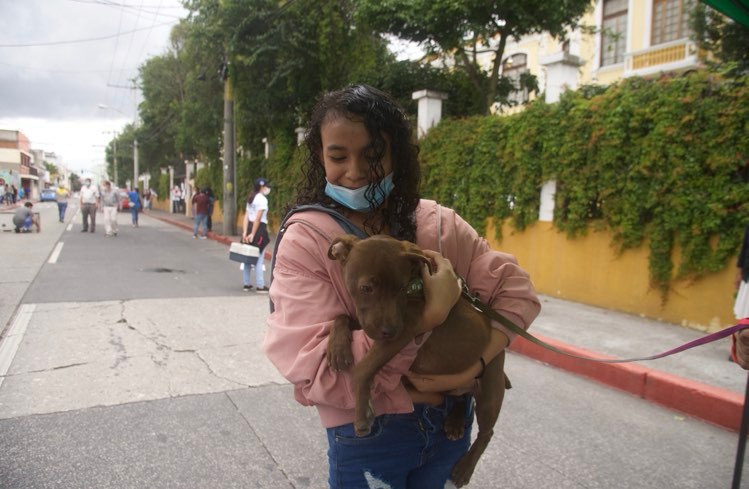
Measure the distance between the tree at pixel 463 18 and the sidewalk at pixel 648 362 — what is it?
5920mm

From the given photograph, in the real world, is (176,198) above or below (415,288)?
below

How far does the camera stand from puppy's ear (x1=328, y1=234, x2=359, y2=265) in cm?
121

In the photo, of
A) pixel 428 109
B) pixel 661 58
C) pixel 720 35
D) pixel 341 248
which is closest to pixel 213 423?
pixel 341 248

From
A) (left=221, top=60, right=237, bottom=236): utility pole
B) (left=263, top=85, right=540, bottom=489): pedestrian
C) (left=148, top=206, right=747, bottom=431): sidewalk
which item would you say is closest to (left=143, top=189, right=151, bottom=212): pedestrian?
(left=221, top=60, right=237, bottom=236): utility pole

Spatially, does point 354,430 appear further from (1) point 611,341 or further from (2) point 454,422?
(1) point 611,341

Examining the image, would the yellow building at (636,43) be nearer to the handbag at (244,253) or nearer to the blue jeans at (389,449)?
the handbag at (244,253)

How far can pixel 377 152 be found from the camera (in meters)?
1.38

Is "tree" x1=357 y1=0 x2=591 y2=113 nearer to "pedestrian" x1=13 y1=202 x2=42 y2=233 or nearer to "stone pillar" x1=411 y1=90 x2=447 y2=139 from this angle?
"stone pillar" x1=411 y1=90 x2=447 y2=139

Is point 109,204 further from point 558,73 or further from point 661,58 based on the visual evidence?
point 661,58

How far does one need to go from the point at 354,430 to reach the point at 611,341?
17.2 ft

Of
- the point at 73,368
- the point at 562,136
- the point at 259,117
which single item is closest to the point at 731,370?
the point at 562,136

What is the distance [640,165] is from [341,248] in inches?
249

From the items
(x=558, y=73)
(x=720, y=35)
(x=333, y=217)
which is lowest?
(x=333, y=217)

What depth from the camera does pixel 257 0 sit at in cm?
1299
